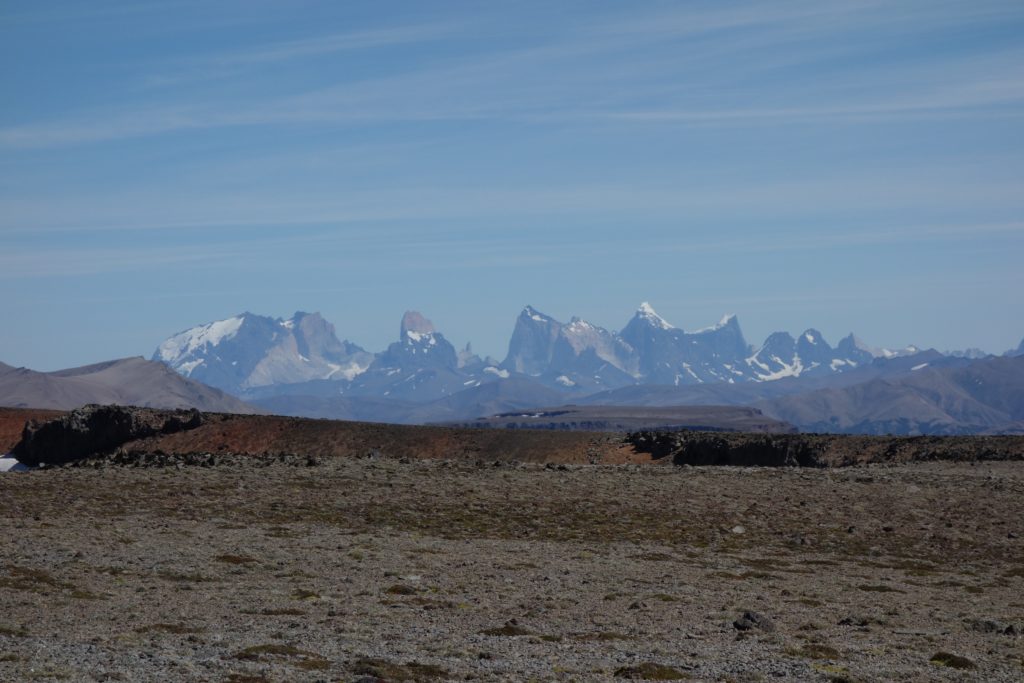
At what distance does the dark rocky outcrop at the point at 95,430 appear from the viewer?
98788mm

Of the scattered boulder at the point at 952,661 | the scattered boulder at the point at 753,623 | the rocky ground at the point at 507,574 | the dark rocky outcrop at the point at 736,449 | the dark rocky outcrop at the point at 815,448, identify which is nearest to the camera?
the rocky ground at the point at 507,574

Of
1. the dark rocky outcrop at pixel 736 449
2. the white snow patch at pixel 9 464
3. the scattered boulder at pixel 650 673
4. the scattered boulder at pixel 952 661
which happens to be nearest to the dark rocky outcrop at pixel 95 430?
the white snow patch at pixel 9 464

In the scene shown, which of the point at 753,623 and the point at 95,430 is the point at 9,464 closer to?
the point at 95,430

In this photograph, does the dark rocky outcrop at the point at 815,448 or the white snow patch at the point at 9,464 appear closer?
the dark rocky outcrop at the point at 815,448

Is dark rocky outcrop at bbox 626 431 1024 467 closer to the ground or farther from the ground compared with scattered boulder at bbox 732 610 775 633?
farther from the ground

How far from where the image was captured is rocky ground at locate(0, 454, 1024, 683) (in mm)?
24594

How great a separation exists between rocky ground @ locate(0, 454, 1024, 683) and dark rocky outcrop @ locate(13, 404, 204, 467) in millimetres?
37848

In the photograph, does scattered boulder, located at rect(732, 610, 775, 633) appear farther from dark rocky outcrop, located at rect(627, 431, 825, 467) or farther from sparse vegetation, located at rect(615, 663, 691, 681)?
dark rocky outcrop, located at rect(627, 431, 825, 467)

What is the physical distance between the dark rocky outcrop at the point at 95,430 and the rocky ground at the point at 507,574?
37.8m

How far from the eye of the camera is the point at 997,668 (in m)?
25.2

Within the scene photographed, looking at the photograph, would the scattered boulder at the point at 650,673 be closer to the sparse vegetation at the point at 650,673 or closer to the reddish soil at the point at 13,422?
the sparse vegetation at the point at 650,673

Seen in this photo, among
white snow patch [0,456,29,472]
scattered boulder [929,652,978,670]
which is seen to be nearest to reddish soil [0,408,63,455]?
white snow patch [0,456,29,472]

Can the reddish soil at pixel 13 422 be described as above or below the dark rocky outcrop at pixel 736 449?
above

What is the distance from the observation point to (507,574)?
35750 mm
